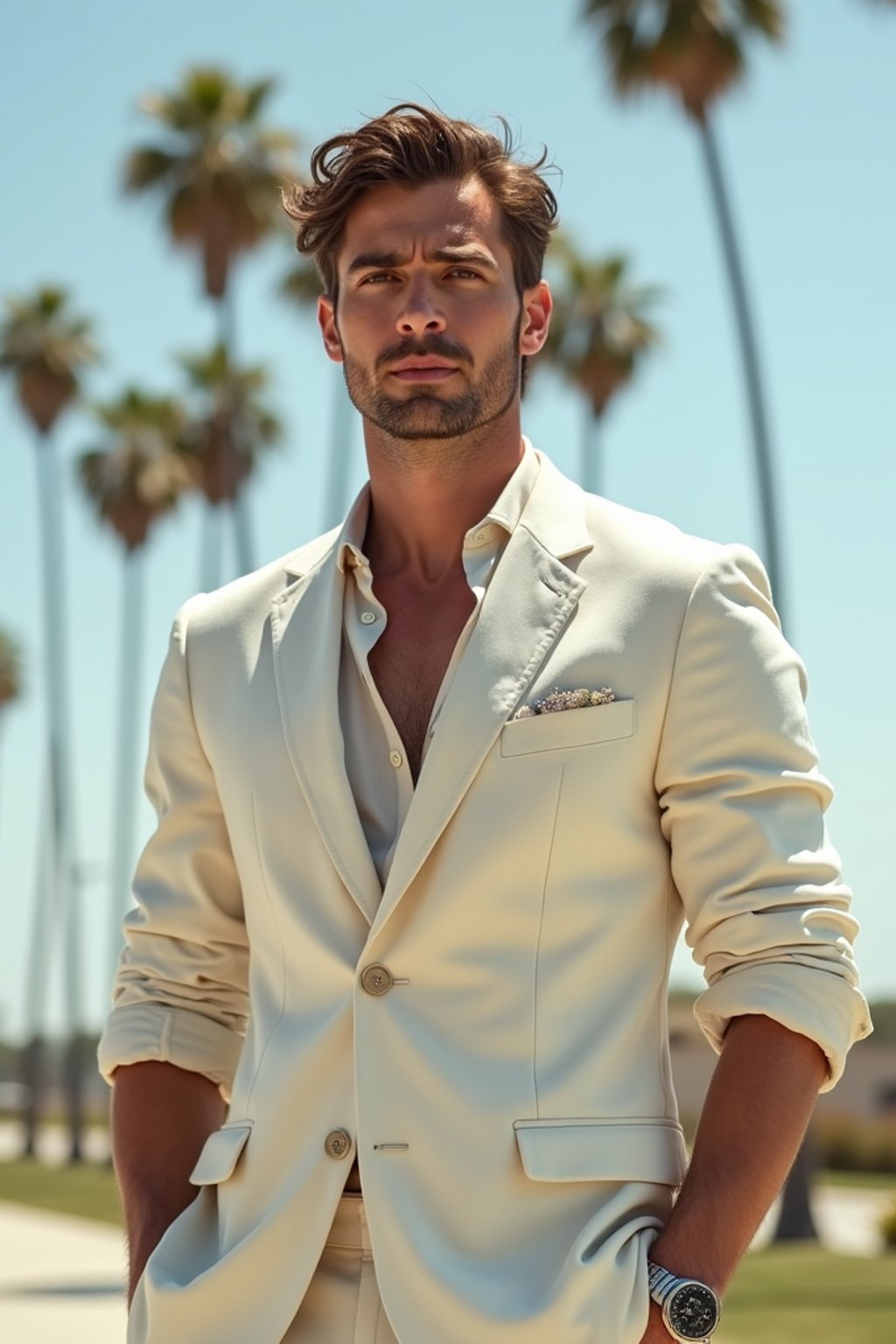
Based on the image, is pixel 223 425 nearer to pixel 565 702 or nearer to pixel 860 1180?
pixel 860 1180

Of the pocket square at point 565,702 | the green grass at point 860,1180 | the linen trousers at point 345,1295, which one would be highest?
the pocket square at point 565,702

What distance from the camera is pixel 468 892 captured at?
2766mm

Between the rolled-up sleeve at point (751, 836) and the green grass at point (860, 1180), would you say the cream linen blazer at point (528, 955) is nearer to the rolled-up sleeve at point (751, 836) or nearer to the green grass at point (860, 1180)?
the rolled-up sleeve at point (751, 836)

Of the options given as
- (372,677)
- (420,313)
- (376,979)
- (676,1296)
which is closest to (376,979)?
(376,979)

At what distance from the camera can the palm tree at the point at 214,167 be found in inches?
1180

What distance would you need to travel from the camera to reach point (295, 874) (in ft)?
9.77

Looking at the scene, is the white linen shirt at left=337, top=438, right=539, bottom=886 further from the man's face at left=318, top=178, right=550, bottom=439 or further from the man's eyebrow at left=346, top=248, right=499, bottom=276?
the man's eyebrow at left=346, top=248, right=499, bottom=276

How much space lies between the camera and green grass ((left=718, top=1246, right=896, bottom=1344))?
Result: 42.5 feet

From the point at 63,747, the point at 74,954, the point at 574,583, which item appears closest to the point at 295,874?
the point at 574,583

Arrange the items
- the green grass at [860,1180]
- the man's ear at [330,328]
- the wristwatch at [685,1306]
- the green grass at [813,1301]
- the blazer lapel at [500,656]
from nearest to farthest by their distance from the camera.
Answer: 1. the wristwatch at [685,1306]
2. the blazer lapel at [500,656]
3. the man's ear at [330,328]
4. the green grass at [813,1301]
5. the green grass at [860,1180]

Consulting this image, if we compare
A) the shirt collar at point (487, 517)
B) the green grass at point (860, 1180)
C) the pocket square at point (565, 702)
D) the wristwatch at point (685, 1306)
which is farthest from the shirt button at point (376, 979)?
the green grass at point (860, 1180)

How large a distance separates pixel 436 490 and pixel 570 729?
0.59m

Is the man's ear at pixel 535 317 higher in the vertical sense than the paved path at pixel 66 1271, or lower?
higher

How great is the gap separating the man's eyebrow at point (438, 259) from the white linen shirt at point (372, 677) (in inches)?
13.2
